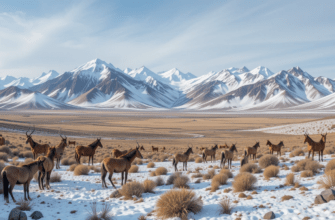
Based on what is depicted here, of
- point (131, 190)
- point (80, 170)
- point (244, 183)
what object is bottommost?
point (80, 170)

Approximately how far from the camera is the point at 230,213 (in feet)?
25.3

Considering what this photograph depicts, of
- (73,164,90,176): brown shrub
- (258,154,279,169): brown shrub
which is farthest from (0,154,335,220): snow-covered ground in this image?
(258,154,279,169): brown shrub

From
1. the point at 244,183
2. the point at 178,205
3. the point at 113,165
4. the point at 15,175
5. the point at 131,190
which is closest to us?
the point at 178,205

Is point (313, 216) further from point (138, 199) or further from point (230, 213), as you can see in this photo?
point (138, 199)

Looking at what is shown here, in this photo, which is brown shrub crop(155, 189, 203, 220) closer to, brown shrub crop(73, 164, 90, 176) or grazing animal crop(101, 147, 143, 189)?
grazing animal crop(101, 147, 143, 189)

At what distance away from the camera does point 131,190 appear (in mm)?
9930

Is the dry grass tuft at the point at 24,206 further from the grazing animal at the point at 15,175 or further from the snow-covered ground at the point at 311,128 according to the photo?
the snow-covered ground at the point at 311,128

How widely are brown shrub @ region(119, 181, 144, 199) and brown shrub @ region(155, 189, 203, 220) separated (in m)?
2.05

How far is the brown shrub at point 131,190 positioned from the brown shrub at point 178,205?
2052 mm

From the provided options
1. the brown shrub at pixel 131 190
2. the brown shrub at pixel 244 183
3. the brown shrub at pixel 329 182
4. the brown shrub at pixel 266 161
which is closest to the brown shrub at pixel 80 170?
the brown shrub at pixel 131 190

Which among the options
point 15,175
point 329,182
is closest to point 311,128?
point 329,182

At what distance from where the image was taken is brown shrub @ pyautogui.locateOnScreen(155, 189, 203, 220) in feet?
25.1

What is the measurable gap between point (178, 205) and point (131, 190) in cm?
289

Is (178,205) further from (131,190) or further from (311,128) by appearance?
(311,128)
